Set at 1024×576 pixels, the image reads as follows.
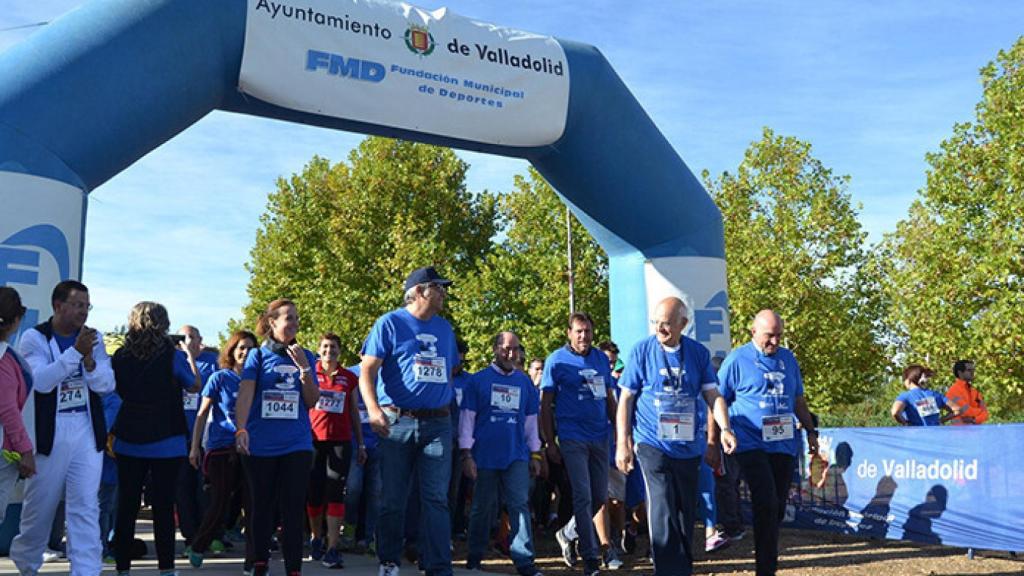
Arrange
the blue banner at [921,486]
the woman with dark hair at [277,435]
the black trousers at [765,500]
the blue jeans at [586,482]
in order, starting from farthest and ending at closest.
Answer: the blue banner at [921,486] → the blue jeans at [586,482] → the black trousers at [765,500] → the woman with dark hair at [277,435]

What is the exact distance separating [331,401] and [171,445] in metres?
2.22

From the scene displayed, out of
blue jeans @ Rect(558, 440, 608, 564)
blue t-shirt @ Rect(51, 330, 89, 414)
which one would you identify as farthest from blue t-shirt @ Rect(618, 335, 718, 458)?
blue t-shirt @ Rect(51, 330, 89, 414)

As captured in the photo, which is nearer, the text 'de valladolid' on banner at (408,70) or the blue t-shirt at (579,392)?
the blue t-shirt at (579,392)

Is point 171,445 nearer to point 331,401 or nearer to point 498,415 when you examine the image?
point 331,401

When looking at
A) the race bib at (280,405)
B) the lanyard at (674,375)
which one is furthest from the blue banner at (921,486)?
the race bib at (280,405)

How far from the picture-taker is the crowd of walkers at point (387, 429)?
580 centimetres

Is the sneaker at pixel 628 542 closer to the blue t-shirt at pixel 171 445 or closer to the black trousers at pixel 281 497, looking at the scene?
the black trousers at pixel 281 497

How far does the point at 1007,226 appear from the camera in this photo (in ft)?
76.5

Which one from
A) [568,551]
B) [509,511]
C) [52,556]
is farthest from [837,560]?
[52,556]

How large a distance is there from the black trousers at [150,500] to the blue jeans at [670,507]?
2.90m

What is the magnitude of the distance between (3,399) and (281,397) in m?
1.68

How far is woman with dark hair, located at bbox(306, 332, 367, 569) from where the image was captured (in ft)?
27.5

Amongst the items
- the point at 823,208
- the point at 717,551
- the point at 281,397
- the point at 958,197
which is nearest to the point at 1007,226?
the point at 958,197

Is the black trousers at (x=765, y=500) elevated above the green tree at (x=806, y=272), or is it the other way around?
the green tree at (x=806, y=272)
